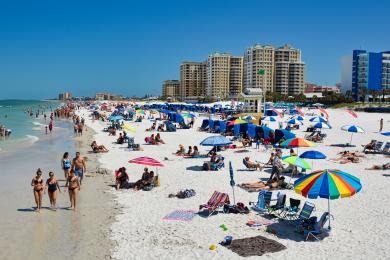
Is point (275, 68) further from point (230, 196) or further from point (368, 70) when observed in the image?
point (230, 196)

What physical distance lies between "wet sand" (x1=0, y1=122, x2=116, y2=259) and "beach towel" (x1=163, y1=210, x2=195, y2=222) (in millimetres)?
1447

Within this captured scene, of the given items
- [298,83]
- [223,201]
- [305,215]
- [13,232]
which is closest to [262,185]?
[223,201]

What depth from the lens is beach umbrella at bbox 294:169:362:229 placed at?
812 centimetres

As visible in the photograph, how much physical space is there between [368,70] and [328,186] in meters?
108

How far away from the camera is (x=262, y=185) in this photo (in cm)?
1291

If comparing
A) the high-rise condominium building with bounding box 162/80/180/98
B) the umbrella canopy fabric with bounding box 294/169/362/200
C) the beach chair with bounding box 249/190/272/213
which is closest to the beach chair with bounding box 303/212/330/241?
the umbrella canopy fabric with bounding box 294/169/362/200

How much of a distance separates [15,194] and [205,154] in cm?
962

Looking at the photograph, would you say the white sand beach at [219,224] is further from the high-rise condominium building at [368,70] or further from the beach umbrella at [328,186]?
the high-rise condominium building at [368,70]

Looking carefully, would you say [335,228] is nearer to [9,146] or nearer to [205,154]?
[205,154]

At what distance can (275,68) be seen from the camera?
139m

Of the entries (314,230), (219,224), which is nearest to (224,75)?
(219,224)

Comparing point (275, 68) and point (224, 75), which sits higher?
point (275, 68)

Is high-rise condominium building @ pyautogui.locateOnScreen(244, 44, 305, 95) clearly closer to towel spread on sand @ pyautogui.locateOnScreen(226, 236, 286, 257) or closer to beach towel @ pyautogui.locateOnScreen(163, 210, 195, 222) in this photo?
beach towel @ pyautogui.locateOnScreen(163, 210, 195, 222)

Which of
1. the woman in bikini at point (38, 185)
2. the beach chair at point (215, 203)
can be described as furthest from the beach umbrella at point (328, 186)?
the woman in bikini at point (38, 185)
